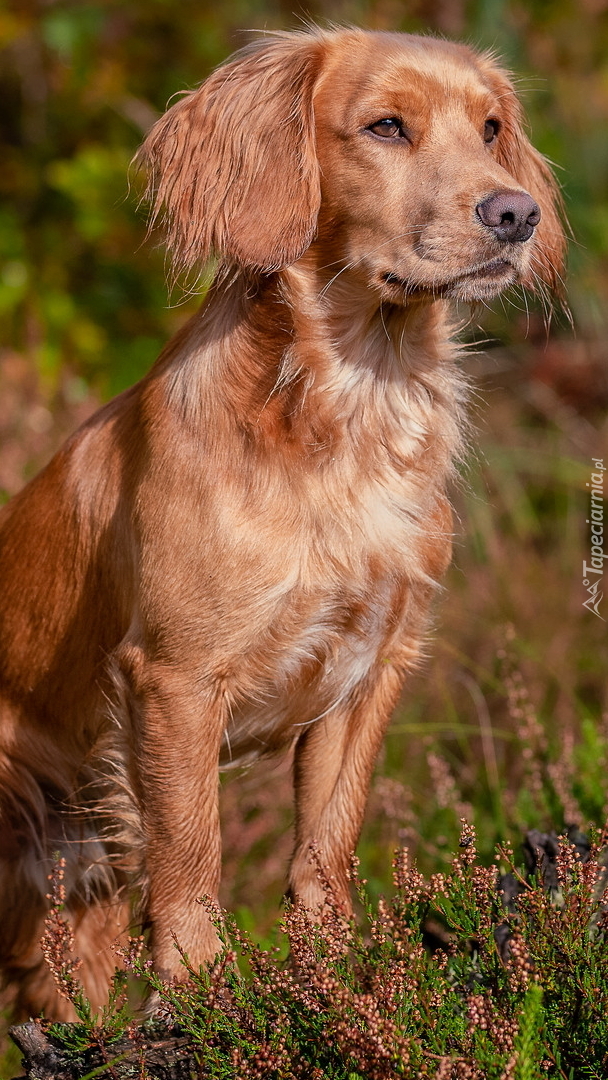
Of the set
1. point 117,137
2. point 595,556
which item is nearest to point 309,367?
point 595,556

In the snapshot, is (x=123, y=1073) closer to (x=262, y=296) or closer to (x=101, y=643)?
(x=101, y=643)

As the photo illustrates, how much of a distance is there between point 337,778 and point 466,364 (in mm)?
4096

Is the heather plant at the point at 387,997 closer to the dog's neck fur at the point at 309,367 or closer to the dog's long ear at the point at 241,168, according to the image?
the dog's neck fur at the point at 309,367

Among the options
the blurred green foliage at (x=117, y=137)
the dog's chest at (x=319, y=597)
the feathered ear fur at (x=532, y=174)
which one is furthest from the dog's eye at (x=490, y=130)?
the blurred green foliage at (x=117, y=137)

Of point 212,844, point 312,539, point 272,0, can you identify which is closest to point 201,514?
point 312,539

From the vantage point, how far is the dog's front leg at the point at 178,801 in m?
2.52

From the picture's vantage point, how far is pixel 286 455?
254 cm

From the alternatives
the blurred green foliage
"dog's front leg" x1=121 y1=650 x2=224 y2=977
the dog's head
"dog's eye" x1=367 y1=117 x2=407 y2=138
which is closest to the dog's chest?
"dog's front leg" x1=121 y1=650 x2=224 y2=977

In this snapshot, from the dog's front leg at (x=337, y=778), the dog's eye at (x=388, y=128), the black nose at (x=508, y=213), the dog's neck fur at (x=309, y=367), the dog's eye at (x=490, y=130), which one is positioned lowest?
the dog's front leg at (x=337, y=778)

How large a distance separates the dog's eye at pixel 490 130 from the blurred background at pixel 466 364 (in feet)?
1.91

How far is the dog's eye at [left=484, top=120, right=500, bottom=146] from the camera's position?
283cm

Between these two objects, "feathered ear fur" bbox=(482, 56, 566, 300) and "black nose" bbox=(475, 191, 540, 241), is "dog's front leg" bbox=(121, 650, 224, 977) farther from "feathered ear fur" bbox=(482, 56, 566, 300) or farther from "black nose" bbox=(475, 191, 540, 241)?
"feathered ear fur" bbox=(482, 56, 566, 300)

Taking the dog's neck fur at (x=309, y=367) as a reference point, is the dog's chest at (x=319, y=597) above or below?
below

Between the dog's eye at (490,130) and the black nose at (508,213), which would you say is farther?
the dog's eye at (490,130)
